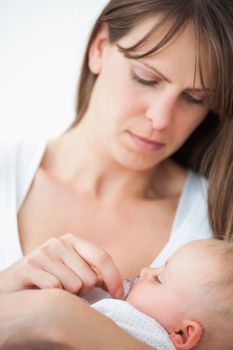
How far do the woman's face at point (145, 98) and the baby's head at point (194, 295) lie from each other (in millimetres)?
502

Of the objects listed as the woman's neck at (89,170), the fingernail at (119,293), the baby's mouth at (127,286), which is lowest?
the baby's mouth at (127,286)

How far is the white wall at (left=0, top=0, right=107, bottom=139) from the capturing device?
104 inches

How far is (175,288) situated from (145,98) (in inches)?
25.5

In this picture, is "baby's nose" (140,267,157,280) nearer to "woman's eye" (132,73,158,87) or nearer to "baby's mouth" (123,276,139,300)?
"baby's mouth" (123,276,139,300)

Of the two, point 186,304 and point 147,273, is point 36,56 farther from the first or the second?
point 186,304

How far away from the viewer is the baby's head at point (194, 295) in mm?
1324

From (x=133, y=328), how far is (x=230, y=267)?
0.27 m

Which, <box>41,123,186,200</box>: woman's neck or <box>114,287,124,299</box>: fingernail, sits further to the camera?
<box>41,123,186,200</box>: woman's neck

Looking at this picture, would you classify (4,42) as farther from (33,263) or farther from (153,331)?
(153,331)

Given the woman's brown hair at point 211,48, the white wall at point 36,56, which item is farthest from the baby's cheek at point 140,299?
the white wall at point 36,56

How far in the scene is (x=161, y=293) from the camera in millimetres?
1416

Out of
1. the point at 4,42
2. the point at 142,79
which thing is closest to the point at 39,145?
the point at 142,79

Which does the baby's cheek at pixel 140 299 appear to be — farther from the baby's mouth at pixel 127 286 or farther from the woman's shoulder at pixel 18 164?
the woman's shoulder at pixel 18 164

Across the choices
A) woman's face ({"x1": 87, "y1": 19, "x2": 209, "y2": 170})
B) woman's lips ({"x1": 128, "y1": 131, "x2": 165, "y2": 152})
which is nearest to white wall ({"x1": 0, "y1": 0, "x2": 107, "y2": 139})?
woman's face ({"x1": 87, "y1": 19, "x2": 209, "y2": 170})
